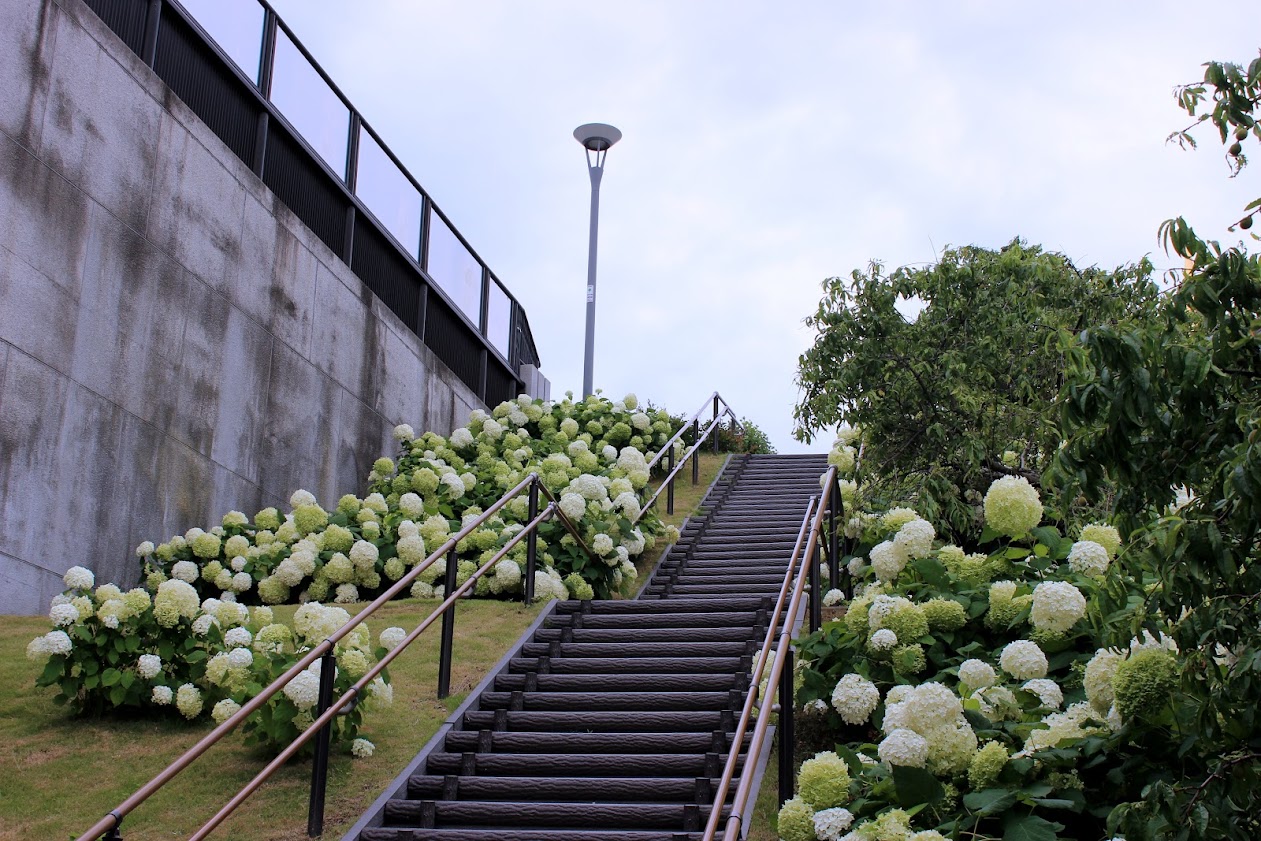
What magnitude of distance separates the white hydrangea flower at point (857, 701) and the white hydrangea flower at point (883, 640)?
1.01 ft

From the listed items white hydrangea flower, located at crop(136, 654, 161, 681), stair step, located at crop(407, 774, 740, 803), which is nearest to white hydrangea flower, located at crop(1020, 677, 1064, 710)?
stair step, located at crop(407, 774, 740, 803)

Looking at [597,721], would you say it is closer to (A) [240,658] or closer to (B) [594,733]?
(B) [594,733]

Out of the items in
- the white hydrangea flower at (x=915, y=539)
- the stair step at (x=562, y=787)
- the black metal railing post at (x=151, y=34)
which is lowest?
the stair step at (x=562, y=787)

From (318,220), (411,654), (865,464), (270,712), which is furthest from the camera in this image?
(318,220)

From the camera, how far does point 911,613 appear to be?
20.8 ft

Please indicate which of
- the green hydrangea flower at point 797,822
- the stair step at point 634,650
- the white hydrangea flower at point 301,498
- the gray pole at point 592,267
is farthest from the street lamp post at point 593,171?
the green hydrangea flower at point 797,822

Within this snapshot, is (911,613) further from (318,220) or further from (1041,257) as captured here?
(318,220)

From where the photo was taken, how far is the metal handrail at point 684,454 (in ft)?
41.7

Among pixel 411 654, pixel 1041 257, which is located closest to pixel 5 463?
pixel 411 654

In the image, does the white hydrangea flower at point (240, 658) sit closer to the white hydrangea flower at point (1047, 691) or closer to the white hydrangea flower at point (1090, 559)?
the white hydrangea flower at point (1047, 691)

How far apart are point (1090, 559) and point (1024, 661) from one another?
80 centimetres

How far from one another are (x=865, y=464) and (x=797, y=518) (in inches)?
121

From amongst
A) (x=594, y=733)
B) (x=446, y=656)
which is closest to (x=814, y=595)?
(x=594, y=733)

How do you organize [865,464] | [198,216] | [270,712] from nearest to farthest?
[270,712], [865,464], [198,216]
